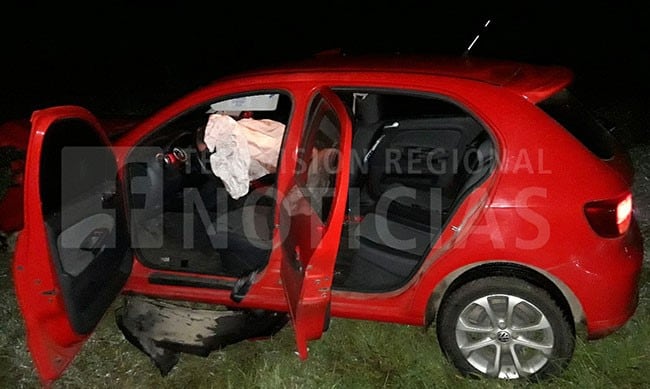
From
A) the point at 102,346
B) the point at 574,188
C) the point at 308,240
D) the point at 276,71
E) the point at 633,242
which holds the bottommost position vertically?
the point at 102,346

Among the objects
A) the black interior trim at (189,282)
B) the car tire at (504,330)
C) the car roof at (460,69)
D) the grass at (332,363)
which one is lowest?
the grass at (332,363)

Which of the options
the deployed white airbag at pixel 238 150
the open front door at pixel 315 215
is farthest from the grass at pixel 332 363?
the deployed white airbag at pixel 238 150

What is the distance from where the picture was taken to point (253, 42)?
47.4 feet

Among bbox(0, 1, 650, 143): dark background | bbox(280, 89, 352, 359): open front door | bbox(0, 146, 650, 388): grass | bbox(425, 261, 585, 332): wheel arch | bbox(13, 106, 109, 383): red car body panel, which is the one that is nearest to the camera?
bbox(13, 106, 109, 383): red car body panel

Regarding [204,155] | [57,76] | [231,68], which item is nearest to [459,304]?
[204,155]

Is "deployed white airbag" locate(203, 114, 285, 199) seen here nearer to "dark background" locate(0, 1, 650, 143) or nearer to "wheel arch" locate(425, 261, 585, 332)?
"wheel arch" locate(425, 261, 585, 332)

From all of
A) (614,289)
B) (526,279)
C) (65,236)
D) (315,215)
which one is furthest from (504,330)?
(65,236)

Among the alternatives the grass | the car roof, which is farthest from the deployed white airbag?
the grass

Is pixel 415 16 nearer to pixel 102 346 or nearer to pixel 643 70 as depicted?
pixel 643 70

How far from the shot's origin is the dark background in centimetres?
977

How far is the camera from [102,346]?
346 centimetres

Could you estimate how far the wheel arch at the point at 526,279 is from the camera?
8.81 feet

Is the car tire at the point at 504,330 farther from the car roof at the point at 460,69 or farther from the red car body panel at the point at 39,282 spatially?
the red car body panel at the point at 39,282

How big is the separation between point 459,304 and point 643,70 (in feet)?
26.9
